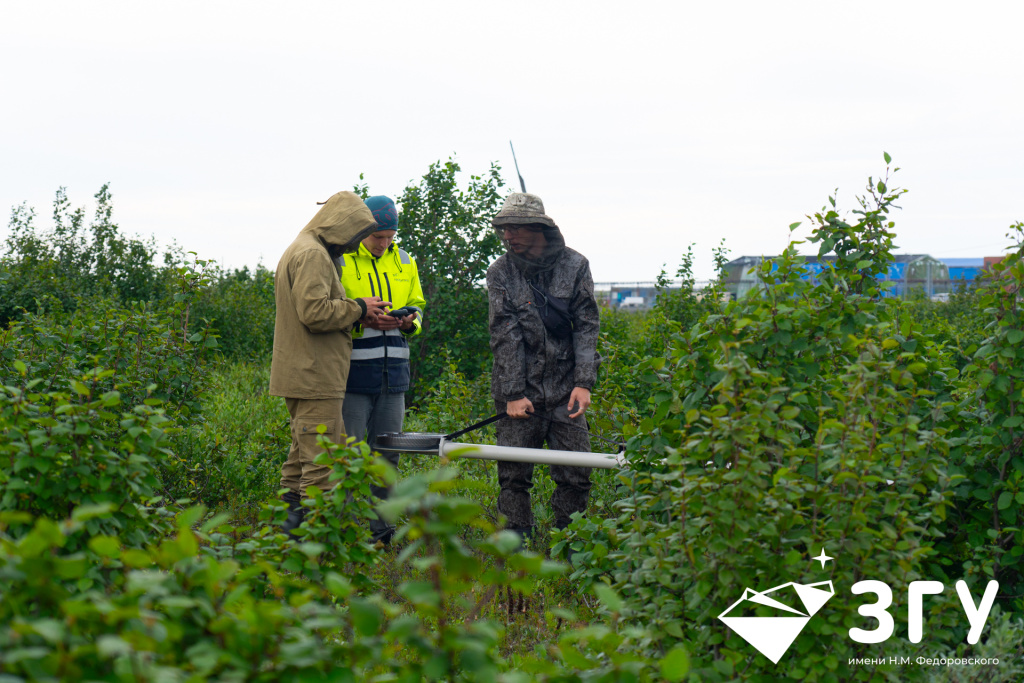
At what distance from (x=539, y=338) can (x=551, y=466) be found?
2.17ft

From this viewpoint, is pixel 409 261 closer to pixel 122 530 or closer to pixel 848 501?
pixel 122 530

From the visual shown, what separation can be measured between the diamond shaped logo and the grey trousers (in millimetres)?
2586

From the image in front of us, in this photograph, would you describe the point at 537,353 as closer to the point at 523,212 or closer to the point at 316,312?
Answer: the point at 523,212

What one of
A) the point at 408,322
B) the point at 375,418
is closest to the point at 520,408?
the point at 408,322

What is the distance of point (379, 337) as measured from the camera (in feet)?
15.0

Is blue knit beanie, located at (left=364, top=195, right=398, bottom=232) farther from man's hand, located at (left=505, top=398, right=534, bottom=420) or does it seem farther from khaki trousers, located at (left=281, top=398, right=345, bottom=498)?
man's hand, located at (left=505, top=398, right=534, bottom=420)

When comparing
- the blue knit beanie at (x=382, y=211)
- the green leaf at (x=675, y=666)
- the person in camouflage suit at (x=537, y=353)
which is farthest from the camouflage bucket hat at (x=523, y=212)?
the green leaf at (x=675, y=666)

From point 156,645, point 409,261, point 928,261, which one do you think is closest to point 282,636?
point 156,645

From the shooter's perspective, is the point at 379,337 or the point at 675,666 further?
the point at 379,337

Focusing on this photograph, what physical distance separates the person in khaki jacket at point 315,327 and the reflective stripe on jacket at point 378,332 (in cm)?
19

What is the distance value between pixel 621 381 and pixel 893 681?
459 centimetres

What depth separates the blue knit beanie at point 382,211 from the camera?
180 inches

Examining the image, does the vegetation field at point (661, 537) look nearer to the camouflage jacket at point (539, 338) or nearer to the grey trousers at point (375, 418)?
the grey trousers at point (375, 418)

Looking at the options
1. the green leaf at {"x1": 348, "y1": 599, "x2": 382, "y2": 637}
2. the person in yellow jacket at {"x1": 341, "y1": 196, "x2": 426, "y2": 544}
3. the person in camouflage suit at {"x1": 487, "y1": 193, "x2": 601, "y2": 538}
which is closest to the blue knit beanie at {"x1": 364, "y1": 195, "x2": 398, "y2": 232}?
the person in yellow jacket at {"x1": 341, "y1": 196, "x2": 426, "y2": 544}
